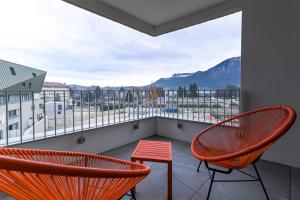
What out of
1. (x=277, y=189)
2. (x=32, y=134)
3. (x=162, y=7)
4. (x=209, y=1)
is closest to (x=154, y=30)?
(x=162, y=7)

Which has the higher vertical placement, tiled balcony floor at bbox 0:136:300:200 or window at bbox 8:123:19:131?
window at bbox 8:123:19:131

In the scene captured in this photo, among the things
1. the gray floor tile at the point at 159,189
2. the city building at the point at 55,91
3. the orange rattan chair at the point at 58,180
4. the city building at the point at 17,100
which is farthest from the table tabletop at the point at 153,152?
the city building at the point at 17,100

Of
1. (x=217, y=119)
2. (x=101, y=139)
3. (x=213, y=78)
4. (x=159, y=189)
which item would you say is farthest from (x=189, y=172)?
(x=213, y=78)

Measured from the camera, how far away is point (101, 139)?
288 centimetres

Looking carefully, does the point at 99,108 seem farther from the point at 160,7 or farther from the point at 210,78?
the point at 210,78

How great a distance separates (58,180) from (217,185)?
5.77ft

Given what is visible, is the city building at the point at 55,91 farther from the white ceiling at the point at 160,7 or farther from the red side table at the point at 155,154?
the white ceiling at the point at 160,7

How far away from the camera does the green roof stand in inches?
79.0

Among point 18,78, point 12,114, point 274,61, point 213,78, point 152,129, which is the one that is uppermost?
point 274,61

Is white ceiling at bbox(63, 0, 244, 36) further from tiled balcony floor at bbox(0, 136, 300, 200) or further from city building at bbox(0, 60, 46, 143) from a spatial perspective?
tiled balcony floor at bbox(0, 136, 300, 200)

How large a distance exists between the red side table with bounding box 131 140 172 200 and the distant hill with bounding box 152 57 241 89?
183 centimetres

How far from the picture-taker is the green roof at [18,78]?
6.59ft

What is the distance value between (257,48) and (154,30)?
2.33 meters

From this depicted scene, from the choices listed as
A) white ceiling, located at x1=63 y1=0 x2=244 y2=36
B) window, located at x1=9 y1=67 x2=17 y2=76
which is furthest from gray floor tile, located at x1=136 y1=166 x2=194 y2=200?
white ceiling, located at x1=63 y1=0 x2=244 y2=36
